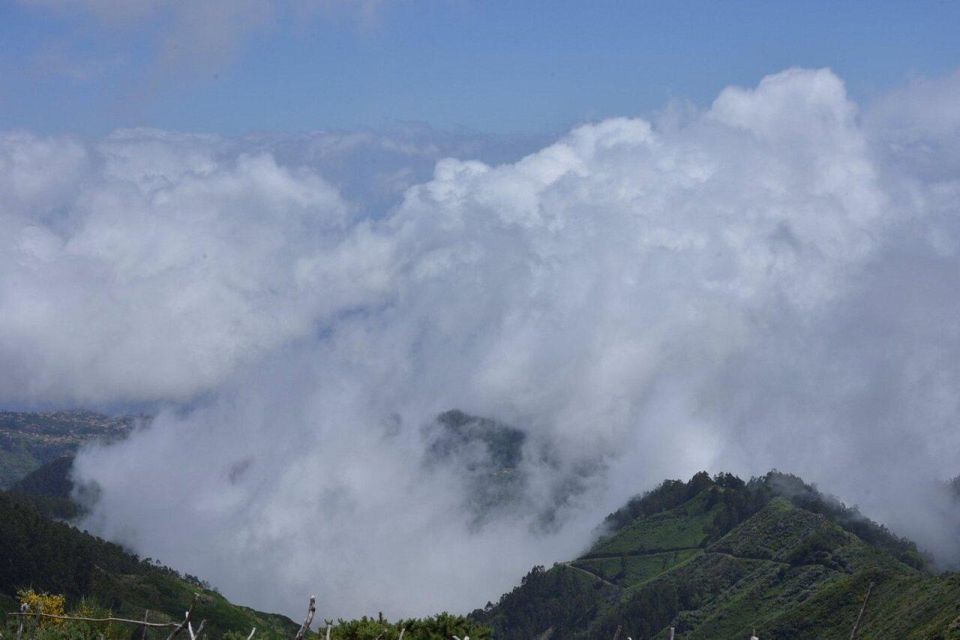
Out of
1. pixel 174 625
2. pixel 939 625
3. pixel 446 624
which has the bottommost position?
pixel 174 625

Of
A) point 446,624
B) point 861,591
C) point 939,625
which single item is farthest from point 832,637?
point 446,624

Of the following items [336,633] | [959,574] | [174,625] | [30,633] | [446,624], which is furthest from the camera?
[959,574]

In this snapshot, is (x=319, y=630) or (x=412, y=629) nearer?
(x=319, y=630)

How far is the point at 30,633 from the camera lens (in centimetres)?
2733

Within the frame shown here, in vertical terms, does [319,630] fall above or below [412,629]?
below

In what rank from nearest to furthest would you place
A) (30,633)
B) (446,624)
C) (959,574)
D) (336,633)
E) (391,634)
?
(30,633), (391,634), (336,633), (446,624), (959,574)

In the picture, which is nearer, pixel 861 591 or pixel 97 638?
pixel 97 638

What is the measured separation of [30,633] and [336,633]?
39.9ft

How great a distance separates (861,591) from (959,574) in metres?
24.3

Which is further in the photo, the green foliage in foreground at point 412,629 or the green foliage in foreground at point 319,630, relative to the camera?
the green foliage in foreground at point 412,629

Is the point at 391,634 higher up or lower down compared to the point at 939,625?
lower down

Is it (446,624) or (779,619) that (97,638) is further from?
(779,619)

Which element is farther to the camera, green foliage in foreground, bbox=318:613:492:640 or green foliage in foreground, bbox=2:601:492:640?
green foliage in foreground, bbox=318:613:492:640

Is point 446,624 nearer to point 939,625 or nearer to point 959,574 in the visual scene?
point 939,625
